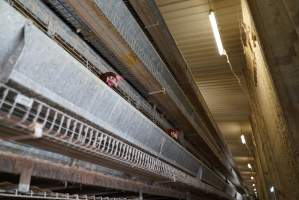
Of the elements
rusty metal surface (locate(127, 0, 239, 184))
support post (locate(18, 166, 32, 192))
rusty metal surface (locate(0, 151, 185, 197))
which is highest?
rusty metal surface (locate(127, 0, 239, 184))

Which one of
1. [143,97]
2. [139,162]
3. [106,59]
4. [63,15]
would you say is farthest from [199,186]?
[63,15]

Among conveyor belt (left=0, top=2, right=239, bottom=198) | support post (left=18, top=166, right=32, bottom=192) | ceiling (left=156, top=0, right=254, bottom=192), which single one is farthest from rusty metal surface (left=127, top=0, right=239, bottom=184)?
support post (left=18, top=166, right=32, bottom=192)

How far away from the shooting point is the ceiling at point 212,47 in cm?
355

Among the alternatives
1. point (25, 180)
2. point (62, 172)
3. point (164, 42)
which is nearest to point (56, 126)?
point (25, 180)

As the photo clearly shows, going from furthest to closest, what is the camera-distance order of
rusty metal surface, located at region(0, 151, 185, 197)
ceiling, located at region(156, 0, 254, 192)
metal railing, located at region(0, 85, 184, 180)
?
ceiling, located at region(156, 0, 254, 192) → rusty metal surface, located at region(0, 151, 185, 197) → metal railing, located at region(0, 85, 184, 180)

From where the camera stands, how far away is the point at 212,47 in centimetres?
436

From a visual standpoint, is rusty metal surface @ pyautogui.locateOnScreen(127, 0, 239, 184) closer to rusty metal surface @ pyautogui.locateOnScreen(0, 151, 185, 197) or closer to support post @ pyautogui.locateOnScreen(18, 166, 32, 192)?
rusty metal surface @ pyautogui.locateOnScreen(0, 151, 185, 197)

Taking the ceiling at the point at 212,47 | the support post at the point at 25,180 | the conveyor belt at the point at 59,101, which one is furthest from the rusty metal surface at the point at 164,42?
the support post at the point at 25,180

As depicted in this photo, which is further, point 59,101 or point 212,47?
point 212,47

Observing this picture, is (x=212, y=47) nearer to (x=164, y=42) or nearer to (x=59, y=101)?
(x=164, y=42)

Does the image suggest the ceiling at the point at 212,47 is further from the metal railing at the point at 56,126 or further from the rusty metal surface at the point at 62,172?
the metal railing at the point at 56,126

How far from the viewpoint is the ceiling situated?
3.55 metres

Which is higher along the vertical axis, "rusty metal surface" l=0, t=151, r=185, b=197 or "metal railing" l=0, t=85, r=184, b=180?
"metal railing" l=0, t=85, r=184, b=180

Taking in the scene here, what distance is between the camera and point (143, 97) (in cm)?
243
